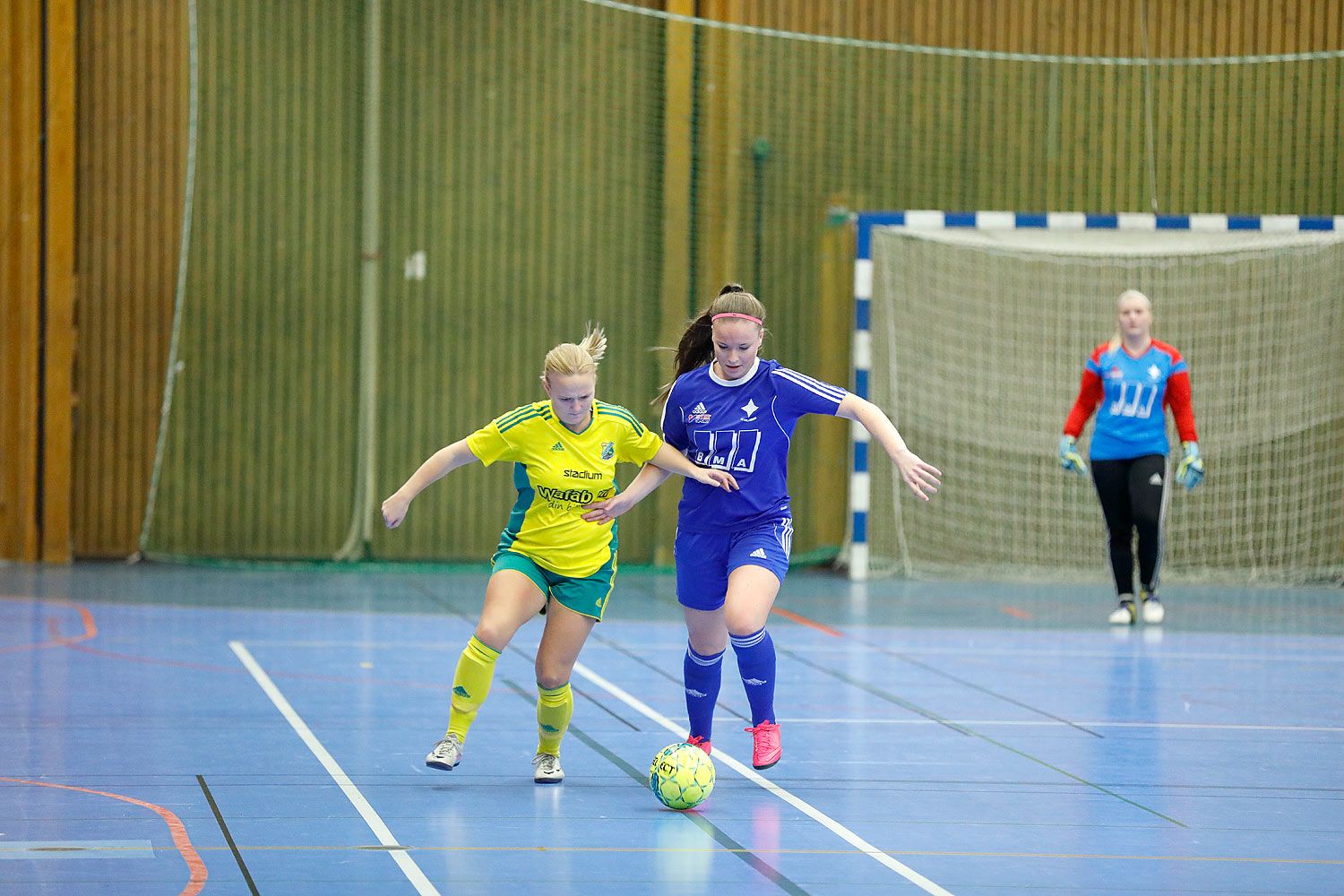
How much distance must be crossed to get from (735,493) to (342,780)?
1636 millimetres

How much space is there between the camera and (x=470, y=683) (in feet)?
17.0

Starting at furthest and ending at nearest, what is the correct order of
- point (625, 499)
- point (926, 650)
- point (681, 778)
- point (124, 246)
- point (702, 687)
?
point (124, 246), point (926, 650), point (702, 687), point (625, 499), point (681, 778)

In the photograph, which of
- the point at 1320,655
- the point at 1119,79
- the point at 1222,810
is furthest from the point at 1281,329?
the point at 1222,810

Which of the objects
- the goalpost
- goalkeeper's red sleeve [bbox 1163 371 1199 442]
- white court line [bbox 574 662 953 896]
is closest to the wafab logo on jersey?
white court line [bbox 574 662 953 896]

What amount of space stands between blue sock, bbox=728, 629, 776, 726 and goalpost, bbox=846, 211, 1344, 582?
23.7 feet

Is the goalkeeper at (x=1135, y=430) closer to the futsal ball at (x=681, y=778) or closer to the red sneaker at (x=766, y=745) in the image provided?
the red sneaker at (x=766, y=745)

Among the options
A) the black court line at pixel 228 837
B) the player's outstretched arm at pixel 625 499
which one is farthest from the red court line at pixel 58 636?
the player's outstretched arm at pixel 625 499

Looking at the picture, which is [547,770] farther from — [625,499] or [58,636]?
[58,636]

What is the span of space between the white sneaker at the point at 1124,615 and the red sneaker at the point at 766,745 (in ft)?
17.3

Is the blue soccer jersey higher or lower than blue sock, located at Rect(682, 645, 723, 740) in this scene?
higher

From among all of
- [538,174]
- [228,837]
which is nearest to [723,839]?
[228,837]

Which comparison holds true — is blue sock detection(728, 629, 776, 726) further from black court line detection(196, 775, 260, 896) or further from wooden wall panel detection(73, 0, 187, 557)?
wooden wall panel detection(73, 0, 187, 557)

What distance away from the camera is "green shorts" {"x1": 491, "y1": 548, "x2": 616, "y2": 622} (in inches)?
208

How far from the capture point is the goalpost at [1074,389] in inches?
496
